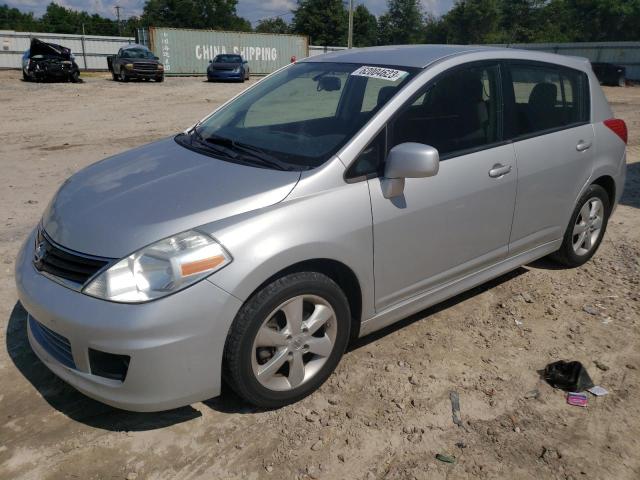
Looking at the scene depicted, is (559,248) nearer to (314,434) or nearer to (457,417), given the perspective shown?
(457,417)

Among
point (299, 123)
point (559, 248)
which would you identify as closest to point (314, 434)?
point (299, 123)

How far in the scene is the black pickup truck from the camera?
25906 millimetres

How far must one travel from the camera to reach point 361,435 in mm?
2779

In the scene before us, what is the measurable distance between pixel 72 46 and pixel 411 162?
3702cm

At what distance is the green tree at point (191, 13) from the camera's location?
74.5 m

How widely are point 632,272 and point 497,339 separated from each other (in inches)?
71.4

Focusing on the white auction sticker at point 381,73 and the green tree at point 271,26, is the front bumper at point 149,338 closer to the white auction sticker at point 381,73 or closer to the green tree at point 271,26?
the white auction sticker at point 381,73

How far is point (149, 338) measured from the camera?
94.2 inches

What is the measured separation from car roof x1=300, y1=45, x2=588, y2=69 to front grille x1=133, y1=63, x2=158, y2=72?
24234 mm

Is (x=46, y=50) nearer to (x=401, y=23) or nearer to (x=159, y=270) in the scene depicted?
(x=159, y=270)

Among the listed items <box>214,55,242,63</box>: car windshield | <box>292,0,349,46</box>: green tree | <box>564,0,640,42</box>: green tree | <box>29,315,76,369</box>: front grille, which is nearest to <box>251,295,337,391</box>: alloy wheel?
<box>29,315,76,369</box>: front grille

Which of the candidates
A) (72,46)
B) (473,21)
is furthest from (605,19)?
(72,46)

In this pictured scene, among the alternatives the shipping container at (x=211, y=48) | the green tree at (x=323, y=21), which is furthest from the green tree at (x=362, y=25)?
the shipping container at (x=211, y=48)

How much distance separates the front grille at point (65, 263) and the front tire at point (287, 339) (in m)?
0.69
